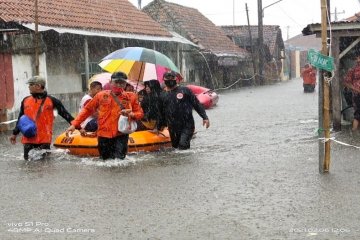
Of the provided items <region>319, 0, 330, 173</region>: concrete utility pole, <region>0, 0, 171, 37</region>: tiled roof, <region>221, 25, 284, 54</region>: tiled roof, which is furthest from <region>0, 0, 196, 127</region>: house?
<region>221, 25, 284, 54</region>: tiled roof

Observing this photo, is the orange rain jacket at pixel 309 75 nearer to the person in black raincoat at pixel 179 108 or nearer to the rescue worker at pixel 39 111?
the person in black raincoat at pixel 179 108

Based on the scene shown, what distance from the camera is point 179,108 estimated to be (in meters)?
10.8

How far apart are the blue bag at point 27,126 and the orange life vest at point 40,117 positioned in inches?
4.3

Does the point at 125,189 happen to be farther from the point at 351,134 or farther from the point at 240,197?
the point at 351,134

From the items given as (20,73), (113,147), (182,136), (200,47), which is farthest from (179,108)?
→ (200,47)

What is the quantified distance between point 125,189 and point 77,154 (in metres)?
3.28

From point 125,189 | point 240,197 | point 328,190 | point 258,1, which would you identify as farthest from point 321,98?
point 258,1

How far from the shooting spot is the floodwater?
5488mm

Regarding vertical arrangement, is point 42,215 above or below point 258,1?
below

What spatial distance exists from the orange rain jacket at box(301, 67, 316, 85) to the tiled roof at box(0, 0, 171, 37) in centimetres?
787

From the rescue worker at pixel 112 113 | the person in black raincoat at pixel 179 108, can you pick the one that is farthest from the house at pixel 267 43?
the rescue worker at pixel 112 113

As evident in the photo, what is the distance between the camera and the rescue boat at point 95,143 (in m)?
10.2

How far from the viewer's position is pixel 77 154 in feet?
33.9

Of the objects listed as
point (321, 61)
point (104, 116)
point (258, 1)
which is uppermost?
point (258, 1)
